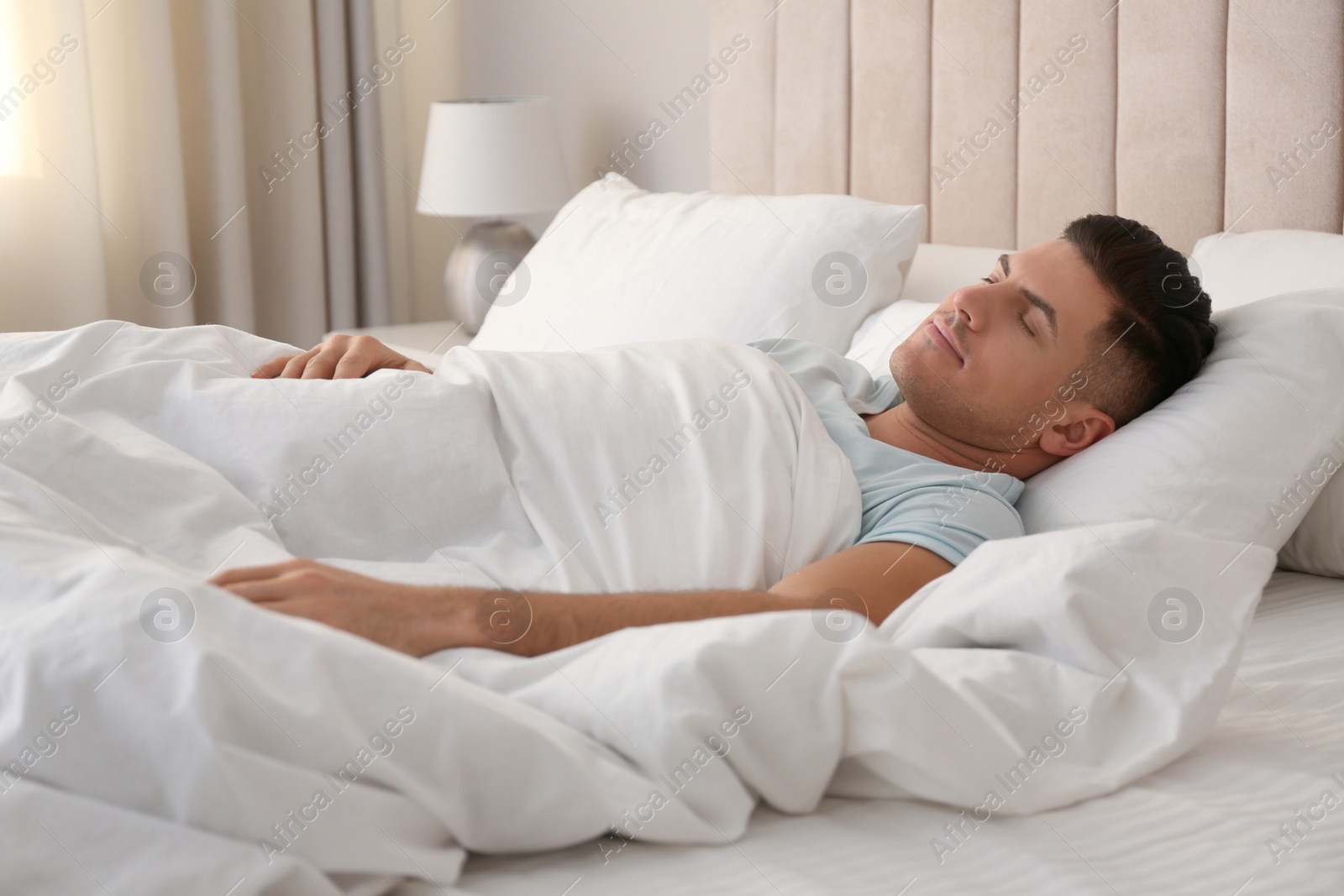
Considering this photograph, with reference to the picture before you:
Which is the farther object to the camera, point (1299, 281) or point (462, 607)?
point (1299, 281)

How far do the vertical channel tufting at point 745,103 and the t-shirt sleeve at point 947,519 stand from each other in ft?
4.12

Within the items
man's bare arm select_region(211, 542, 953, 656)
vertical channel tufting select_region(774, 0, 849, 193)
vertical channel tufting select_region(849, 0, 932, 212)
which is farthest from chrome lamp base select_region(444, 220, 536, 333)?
man's bare arm select_region(211, 542, 953, 656)

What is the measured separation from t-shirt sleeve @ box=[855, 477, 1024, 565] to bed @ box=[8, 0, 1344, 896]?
0.05m

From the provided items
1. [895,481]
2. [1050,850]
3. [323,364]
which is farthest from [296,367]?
[1050,850]

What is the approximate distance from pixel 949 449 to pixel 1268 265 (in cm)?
48

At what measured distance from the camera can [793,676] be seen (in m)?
0.67

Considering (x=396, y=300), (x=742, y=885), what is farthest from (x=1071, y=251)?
(x=396, y=300)

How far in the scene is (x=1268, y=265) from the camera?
4.52 ft

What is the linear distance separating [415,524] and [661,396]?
276 millimetres

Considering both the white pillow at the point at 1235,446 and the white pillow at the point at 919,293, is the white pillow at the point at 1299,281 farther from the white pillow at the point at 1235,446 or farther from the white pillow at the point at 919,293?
the white pillow at the point at 919,293

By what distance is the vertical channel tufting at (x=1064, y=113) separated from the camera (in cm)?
170

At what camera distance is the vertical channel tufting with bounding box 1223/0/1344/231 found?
1.45 m

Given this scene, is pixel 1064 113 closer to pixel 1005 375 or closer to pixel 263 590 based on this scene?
pixel 1005 375

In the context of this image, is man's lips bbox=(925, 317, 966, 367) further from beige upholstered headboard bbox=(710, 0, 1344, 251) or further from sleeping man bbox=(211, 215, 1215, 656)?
beige upholstered headboard bbox=(710, 0, 1344, 251)
